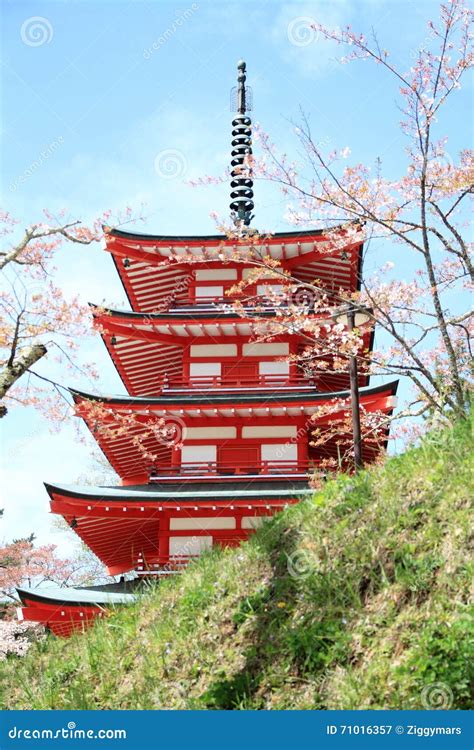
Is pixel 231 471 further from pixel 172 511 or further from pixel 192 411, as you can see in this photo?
pixel 172 511

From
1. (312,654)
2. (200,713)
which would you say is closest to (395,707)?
(312,654)

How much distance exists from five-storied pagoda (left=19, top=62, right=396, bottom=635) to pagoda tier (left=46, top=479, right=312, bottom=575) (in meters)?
0.03

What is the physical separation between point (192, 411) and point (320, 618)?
11663mm

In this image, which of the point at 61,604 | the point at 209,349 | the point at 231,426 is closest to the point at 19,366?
the point at 61,604

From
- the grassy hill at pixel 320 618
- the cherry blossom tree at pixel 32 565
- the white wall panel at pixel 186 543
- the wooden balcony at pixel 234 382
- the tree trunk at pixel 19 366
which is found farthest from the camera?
the cherry blossom tree at pixel 32 565

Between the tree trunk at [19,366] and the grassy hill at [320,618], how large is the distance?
423 cm

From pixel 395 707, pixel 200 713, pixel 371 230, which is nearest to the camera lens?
pixel 395 707

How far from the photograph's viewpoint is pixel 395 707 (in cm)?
564

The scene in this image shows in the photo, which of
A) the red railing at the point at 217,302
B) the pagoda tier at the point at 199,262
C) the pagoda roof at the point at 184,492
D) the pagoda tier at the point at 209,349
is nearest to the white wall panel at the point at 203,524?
the pagoda roof at the point at 184,492

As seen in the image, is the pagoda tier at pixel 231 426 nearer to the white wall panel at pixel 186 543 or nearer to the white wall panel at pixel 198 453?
the white wall panel at pixel 198 453

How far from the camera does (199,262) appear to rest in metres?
20.7

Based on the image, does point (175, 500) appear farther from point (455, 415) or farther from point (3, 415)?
point (455, 415)

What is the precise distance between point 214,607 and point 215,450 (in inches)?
429

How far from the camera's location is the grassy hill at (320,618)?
5934mm
